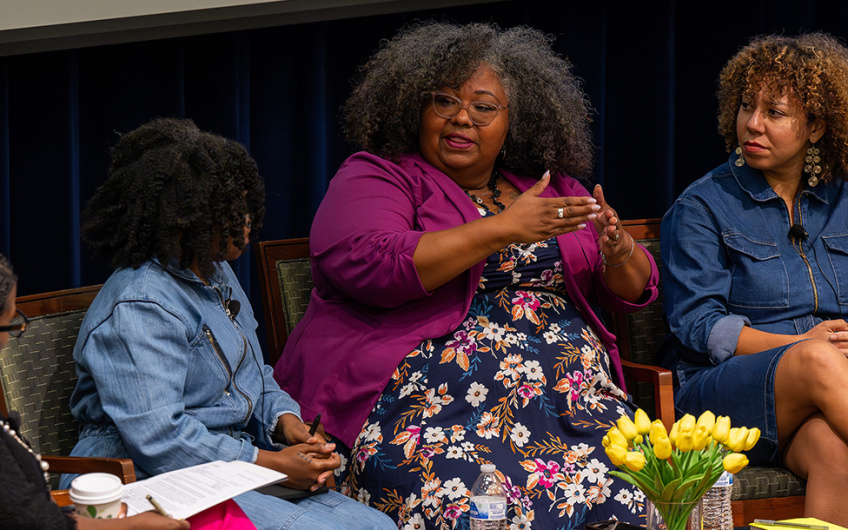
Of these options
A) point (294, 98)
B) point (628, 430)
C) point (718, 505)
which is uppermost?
point (294, 98)

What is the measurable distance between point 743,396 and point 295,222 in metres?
1.56

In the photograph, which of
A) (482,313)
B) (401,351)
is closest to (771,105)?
(482,313)

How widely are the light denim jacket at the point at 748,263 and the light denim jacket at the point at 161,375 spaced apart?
124 centimetres

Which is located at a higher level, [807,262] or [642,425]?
[807,262]

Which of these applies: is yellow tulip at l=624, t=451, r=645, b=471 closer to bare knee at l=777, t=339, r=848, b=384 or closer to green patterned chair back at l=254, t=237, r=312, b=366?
bare knee at l=777, t=339, r=848, b=384

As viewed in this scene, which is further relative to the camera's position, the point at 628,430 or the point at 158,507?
the point at 628,430

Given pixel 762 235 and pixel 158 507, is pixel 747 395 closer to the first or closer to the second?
pixel 762 235

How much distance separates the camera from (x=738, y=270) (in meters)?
2.67

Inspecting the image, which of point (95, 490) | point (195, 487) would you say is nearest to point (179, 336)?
point (195, 487)

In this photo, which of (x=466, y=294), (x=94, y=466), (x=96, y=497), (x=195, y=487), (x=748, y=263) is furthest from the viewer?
(x=748, y=263)

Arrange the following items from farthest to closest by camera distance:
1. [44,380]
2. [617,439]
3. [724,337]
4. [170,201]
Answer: [724,337]
[44,380]
[170,201]
[617,439]

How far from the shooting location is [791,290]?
103 inches

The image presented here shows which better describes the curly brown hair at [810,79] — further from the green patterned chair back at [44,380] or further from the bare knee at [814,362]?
the green patterned chair back at [44,380]

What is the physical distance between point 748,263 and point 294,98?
155 cm
